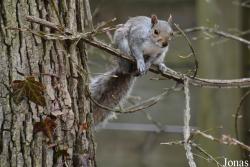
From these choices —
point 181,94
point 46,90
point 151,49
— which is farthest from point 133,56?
point 46,90

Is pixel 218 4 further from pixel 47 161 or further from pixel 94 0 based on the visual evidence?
pixel 47 161

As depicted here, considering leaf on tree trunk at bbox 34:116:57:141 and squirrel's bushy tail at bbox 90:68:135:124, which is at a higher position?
squirrel's bushy tail at bbox 90:68:135:124

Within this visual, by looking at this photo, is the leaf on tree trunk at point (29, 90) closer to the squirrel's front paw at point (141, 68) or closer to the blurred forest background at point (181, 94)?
the squirrel's front paw at point (141, 68)

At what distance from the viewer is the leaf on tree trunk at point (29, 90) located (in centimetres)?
126

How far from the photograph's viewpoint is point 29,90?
4.16ft

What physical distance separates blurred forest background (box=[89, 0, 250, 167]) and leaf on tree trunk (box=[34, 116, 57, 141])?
81 centimetres

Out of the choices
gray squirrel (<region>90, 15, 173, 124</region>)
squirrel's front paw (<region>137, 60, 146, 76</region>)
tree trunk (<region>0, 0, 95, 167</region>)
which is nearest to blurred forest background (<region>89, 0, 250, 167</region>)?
gray squirrel (<region>90, 15, 173, 124</region>)

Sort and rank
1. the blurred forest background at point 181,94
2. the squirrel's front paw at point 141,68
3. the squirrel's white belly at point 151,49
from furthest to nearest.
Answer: the blurred forest background at point 181,94 → the squirrel's white belly at point 151,49 → the squirrel's front paw at point 141,68

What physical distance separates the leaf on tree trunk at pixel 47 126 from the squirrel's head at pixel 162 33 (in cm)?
67

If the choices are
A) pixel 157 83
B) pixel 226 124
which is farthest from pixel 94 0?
pixel 226 124

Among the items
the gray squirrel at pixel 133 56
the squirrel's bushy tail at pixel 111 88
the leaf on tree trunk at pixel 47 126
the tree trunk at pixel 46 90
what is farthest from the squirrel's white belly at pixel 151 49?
the leaf on tree trunk at pixel 47 126

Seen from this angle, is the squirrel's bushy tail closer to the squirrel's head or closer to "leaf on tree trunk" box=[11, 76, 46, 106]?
the squirrel's head

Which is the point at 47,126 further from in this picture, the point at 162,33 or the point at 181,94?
the point at 181,94

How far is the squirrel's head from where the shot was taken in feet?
6.24
